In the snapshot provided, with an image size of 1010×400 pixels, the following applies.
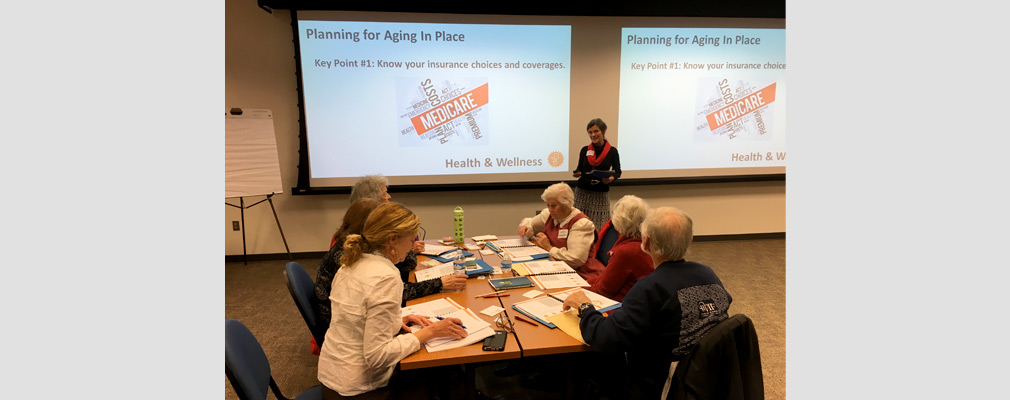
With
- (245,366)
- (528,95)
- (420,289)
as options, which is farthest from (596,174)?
(245,366)

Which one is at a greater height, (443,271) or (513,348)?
(443,271)

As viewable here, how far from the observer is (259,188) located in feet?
15.5

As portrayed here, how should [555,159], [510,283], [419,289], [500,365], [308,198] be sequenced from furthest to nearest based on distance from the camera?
[555,159]
[308,198]
[500,365]
[510,283]
[419,289]

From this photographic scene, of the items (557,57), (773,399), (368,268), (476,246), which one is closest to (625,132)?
(557,57)

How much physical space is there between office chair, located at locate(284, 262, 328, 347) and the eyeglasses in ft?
2.99

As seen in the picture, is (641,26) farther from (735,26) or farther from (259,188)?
(259,188)

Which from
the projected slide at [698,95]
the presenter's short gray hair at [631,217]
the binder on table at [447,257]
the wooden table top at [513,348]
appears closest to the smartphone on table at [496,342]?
the wooden table top at [513,348]

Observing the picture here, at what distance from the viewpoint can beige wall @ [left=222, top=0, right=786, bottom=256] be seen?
4794mm

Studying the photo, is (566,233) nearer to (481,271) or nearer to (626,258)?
(481,271)

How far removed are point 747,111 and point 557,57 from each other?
96.5 inches

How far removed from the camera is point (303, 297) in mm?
2184

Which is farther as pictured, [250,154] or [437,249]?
[250,154]

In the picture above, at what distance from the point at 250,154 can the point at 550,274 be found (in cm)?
363

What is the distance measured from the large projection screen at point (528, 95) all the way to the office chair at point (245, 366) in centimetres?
337
